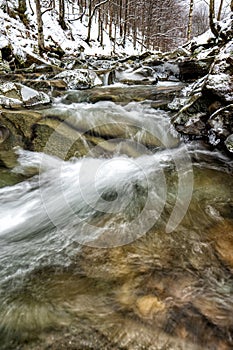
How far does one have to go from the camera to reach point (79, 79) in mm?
8172

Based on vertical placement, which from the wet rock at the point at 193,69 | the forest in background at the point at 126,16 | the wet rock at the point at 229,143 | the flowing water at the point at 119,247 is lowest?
the flowing water at the point at 119,247

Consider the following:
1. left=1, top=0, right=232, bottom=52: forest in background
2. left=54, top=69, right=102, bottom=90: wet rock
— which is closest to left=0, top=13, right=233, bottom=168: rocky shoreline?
left=54, top=69, right=102, bottom=90: wet rock

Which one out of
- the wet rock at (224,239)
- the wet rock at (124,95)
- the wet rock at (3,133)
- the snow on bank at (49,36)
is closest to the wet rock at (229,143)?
the wet rock at (224,239)

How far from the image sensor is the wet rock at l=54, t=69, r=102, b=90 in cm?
811

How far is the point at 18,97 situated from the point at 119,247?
5048 mm

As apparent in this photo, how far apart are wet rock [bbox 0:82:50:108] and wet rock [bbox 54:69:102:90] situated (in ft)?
6.18

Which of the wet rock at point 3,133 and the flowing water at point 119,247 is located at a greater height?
the wet rock at point 3,133

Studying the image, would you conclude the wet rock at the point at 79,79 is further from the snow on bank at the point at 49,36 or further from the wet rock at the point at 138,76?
the snow on bank at the point at 49,36

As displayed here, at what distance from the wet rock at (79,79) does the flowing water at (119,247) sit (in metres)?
3.57

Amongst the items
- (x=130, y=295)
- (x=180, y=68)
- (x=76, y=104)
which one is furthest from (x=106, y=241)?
(x=180, y=68)

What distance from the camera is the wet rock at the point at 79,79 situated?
811 cm

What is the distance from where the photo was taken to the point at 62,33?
67.4 ft

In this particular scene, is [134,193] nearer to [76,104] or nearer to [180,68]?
[76,104]

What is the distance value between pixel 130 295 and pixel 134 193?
6.30 feet
